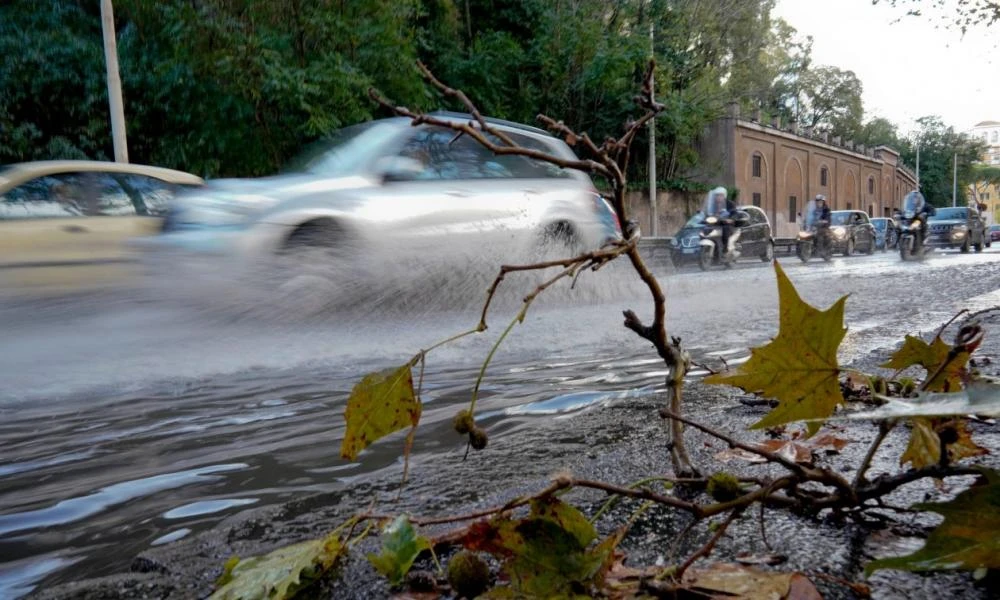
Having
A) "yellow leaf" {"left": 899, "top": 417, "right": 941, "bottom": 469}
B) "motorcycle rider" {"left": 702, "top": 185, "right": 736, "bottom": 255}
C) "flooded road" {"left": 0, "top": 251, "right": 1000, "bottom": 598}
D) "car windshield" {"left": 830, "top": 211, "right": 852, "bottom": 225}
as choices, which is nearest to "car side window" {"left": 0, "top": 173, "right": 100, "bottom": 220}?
"flooded road" {"left": 0, "top": 251, "right": 1000, "bottom": 598}

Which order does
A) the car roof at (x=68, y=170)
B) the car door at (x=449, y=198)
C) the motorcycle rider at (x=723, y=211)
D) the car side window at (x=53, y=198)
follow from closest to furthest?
1. the car side window at (x=53, y=198)
2. the car roof at (x=68, y=170)
3. the car door at (x=449, y=198)
4. the motorcycle rider at (x=723, y=211)

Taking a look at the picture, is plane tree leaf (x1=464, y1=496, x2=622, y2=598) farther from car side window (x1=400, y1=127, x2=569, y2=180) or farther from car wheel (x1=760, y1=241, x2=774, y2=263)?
car wheel (x1=760, y1=241, x2=774, y2=263)

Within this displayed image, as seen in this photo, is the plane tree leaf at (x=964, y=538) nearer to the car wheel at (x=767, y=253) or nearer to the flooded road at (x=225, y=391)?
the flooded road at (x=225, y=391)

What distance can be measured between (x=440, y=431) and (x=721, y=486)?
4.58ft

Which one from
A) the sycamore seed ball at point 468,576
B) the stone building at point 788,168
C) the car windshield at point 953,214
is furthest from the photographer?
the stone building at point 788,168

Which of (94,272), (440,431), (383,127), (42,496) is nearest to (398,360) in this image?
(440,431)

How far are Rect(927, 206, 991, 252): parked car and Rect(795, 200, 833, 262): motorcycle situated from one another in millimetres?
5818

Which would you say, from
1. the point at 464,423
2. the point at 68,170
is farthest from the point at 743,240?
the point at 464,423

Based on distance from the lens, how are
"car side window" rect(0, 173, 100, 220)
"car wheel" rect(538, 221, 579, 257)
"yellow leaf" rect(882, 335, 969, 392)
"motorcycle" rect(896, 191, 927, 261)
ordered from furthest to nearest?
1. "motorcycle" rect(896, 191, 927, 261)
2. "car wheel" rect(538, 221, 579, 257)
3. "car side window" rect(0, 173, 100, 220)
4. "yellow leaf" rect(882, 335, 969, 392)

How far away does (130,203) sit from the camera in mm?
6062

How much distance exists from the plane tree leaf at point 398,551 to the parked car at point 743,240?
15078mm

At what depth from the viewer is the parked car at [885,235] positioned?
28837 mm

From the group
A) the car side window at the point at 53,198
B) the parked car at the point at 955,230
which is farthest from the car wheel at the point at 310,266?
the parked car at the point at 955,230

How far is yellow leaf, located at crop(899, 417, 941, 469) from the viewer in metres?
1.04
